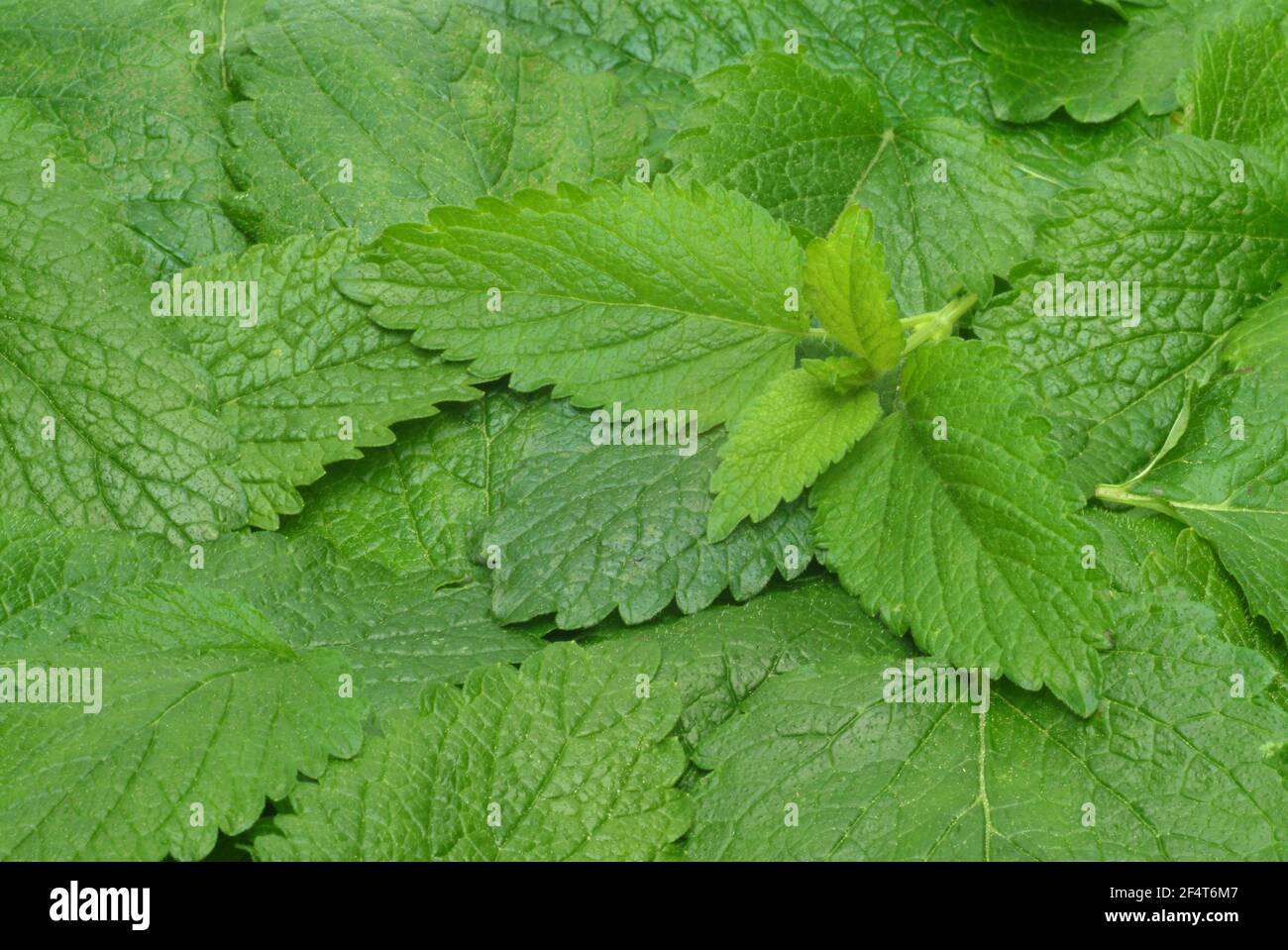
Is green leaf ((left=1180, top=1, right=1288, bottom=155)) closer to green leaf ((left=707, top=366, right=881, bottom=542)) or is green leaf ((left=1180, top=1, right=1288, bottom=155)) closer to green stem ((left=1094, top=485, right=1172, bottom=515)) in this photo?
green stem ((left=1094, top=485, right=1172, bottom=515))

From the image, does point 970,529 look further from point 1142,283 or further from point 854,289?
point 1142,283

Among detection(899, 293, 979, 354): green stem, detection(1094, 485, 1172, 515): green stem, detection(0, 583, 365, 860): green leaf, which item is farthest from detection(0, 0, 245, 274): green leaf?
detection(1094, 485, 1172, 515): green stem

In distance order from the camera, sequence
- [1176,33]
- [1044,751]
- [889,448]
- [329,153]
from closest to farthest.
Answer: [1044,751] → [889,448] → [329,153] → [1176,33]

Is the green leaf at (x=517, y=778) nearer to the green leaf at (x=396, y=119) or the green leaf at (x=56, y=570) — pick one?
the green leaf at (x=56, y=570)

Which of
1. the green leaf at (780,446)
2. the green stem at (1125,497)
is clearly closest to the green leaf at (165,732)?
the green leaf at (780,446)

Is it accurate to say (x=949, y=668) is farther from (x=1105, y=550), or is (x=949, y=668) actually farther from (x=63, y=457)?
(x=63, y=457)
